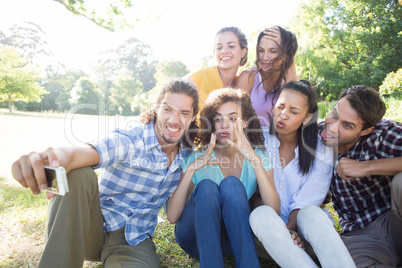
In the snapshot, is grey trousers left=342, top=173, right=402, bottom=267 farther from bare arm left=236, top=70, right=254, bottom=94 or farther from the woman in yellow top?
the woman in yellow top

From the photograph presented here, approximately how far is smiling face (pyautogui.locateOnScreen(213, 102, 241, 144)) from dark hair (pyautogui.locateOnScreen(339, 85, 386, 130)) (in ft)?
3.39

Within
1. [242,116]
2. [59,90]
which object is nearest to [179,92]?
[242,116]

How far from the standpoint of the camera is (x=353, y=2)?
23.6m

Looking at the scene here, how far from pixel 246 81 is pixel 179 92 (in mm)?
1565

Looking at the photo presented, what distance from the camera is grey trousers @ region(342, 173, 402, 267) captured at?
2.11 meters

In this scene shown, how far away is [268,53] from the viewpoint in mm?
3500

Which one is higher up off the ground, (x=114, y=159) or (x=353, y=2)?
(x=353, y=2)

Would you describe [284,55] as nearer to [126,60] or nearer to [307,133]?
[307,133]

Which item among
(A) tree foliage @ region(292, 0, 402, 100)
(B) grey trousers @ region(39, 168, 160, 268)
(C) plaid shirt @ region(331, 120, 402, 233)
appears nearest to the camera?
(B) grey trousers @ region(39, 168, 160, 268)

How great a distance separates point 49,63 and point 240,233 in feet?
203

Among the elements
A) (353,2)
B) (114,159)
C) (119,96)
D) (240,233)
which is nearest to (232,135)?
(240,233)

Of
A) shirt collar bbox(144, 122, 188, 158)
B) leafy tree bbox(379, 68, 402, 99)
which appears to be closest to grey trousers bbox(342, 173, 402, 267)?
shirt collar bbox(144, 122, 188, 158)

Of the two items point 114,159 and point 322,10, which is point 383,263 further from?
point 322,10

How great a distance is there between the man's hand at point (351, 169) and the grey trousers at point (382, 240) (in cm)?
22
